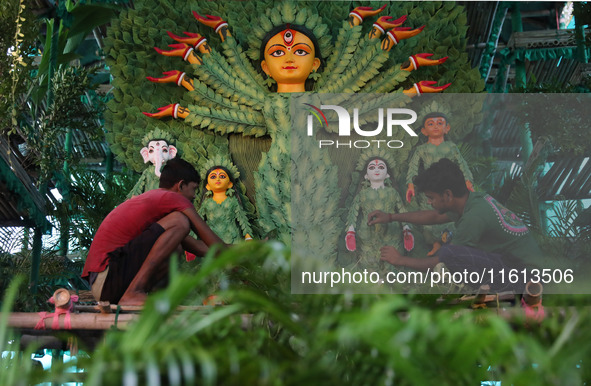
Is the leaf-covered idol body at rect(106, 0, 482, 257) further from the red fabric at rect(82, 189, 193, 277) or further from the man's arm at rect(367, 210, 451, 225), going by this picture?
the red fabric at rect(82, 189, 193, 277)

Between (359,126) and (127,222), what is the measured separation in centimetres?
183

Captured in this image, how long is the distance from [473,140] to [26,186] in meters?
2.79

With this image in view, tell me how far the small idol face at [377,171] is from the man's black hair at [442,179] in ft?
0.65

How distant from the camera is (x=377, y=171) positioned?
403cm

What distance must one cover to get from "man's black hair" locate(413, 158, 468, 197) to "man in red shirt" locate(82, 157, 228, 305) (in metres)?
1.50

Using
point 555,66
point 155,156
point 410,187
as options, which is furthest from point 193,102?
point 555,66

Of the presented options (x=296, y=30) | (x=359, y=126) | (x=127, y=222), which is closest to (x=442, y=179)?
(x=359, y=126)

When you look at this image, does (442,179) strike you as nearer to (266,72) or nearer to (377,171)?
(377,171)

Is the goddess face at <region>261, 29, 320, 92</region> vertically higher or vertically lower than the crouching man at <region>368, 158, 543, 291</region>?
higher

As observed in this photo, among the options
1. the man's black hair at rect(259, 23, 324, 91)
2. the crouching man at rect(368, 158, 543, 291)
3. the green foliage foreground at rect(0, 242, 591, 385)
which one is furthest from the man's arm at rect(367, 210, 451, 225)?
the green foliage foreground at rect(0, 242, 591, 385)

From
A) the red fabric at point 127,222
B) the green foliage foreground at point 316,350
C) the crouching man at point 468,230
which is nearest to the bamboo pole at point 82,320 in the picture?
the red fabric at point 127,222

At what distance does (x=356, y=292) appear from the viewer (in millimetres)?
748

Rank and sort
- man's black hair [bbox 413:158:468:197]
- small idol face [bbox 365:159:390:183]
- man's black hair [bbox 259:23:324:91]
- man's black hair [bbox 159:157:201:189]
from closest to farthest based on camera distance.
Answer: man's black hair [bbox 159:157:201:189] → man's black hair [bbox 413:158:468:197] → small idol face [bbox 365:159:390:183] → man's black hair [bbox 259:23:324:91]

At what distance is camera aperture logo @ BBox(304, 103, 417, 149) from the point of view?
4.18m
